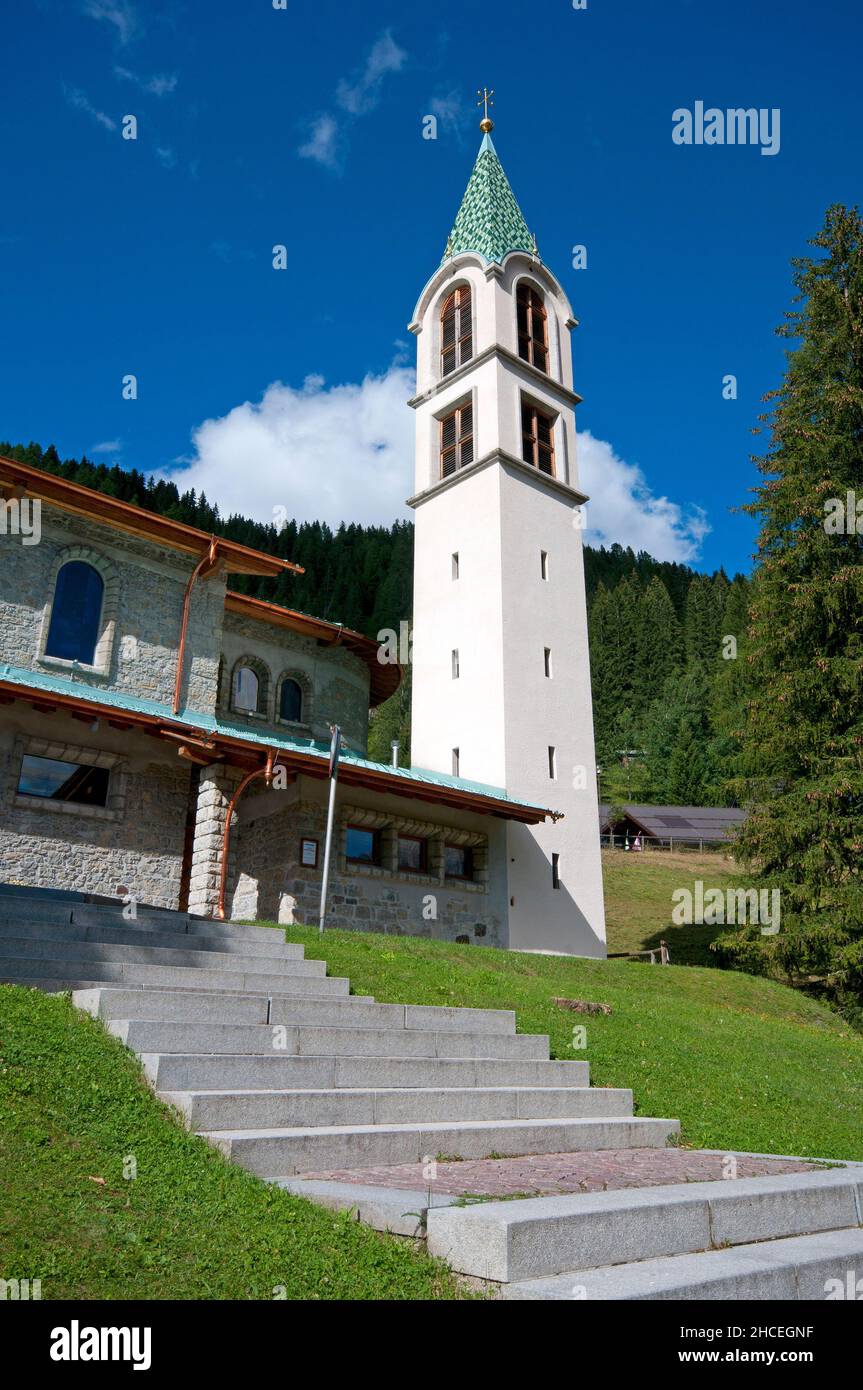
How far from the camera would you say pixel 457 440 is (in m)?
28.9

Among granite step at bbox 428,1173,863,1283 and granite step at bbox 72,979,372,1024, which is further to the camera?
granite step at bbox 72,979,372,1024

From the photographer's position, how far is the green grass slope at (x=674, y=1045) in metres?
8.24

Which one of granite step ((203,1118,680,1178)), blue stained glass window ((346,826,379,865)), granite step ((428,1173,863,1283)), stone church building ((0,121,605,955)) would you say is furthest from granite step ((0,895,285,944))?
blue stained glass window ((346,826,379,865))

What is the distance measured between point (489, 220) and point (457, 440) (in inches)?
329

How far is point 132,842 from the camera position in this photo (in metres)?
17.1

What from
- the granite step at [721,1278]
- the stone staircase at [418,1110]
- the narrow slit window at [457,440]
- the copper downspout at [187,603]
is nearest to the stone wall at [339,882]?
the copper downspout at [187,603]

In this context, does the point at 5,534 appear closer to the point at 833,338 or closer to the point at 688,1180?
the point at 688,1180

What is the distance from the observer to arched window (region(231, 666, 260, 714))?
22750mm

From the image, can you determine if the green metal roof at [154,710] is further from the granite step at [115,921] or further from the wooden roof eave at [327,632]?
the granite step at [115,921]

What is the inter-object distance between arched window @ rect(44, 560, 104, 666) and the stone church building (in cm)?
5

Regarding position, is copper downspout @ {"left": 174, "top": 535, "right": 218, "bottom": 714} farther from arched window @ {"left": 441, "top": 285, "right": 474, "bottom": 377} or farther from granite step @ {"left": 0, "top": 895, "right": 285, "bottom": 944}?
arched window @ {"left": 441, "top": 285, "right": 474, "bottom": 377}

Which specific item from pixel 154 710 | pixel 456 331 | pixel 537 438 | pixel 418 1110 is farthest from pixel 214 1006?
pixel 456 331

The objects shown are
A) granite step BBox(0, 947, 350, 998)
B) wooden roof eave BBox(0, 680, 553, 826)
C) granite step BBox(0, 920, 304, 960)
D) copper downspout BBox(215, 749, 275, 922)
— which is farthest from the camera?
copper downspout BBox(215, 749, 275, 922)

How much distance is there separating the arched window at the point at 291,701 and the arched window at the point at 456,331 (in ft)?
40.1
